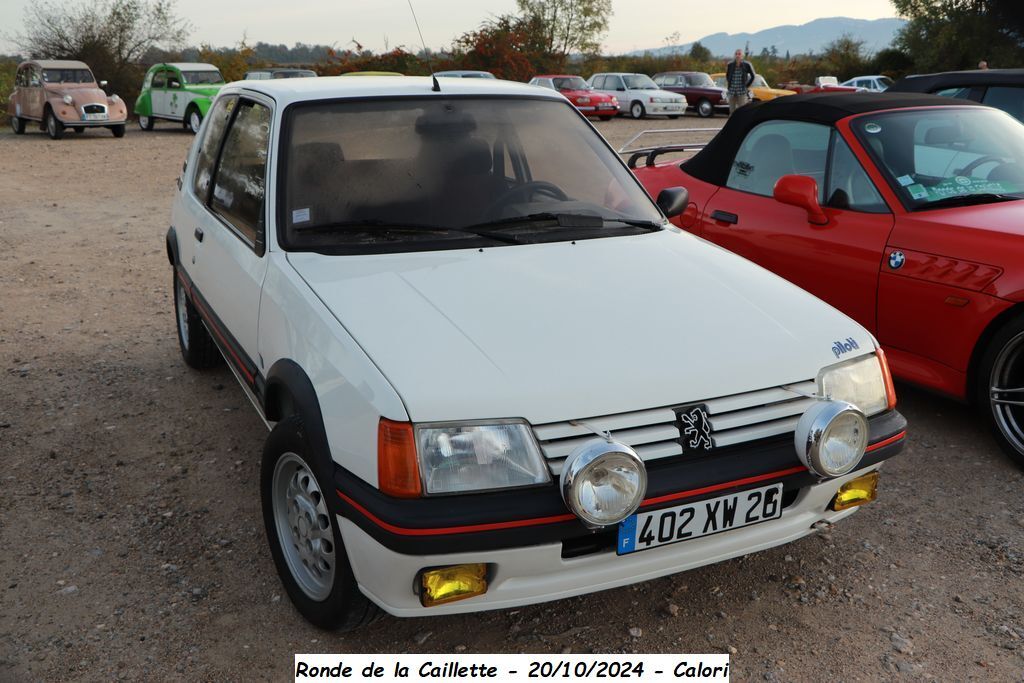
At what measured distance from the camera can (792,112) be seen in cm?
501

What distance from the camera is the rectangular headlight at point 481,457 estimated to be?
2.28 metres

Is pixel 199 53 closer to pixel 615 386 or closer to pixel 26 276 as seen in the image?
pixel 26 276

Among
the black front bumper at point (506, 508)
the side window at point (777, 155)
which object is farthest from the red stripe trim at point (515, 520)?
the side window at point (777, 155)

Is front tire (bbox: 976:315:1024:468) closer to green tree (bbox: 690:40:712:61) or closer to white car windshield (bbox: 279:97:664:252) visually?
white car windshield (bbox: 279:97:664:252)

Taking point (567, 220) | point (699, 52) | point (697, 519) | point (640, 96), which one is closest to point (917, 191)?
point (567, 220)

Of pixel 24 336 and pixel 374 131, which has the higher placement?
pixel 374 131

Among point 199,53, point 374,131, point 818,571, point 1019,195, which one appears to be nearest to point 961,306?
point 1019,195

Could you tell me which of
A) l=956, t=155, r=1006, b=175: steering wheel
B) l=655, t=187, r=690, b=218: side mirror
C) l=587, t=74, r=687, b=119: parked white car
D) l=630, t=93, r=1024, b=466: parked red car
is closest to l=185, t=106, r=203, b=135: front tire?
l=587, t=74, r=687, b=119: parked white car

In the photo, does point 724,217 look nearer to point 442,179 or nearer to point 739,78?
point 442,179

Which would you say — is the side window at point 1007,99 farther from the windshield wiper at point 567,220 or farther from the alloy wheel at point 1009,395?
the windshield wiper at point 567,220

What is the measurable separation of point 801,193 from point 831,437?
221cm

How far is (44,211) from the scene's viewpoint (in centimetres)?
1078

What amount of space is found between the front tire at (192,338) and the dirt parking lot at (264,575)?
103 millimetres

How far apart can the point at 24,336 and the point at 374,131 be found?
3547 millimetres
